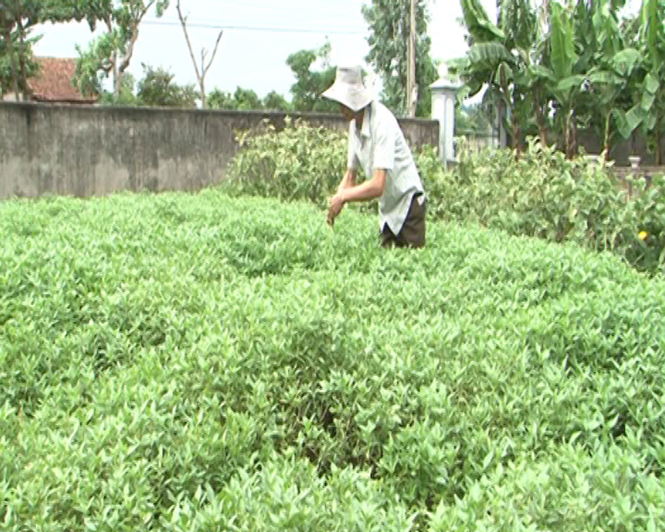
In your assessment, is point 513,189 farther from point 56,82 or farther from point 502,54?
point 56,82

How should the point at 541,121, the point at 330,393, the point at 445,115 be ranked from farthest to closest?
the point at 541,121, the point at 445,115, the point at 330,393

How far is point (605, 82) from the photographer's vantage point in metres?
12.6

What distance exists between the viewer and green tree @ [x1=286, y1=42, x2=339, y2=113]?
135ft

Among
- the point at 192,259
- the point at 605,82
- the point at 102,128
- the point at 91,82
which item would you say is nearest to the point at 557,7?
the point at 605,82

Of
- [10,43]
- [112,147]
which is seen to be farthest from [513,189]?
[10,43]

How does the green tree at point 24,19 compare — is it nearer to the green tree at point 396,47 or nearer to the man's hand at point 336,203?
the green tree at point 396,47

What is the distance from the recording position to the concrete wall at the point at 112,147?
9531 millimetres

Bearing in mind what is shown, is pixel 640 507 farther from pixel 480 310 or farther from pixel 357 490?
pixel 480 310

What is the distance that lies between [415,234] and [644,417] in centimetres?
250

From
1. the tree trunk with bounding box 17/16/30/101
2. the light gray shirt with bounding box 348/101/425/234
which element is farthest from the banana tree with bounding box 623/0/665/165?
the tree trunk with bounding box 17/16/30/101

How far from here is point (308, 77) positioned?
137 feet

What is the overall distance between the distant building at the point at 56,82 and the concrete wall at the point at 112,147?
29.2 metres

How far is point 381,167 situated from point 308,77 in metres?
38.3

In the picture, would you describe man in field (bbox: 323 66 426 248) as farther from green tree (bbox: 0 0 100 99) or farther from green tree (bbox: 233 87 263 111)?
green tree (bbox: 233 87 263 111)
